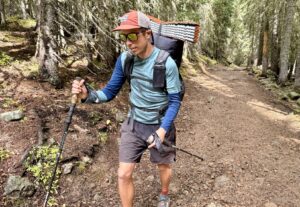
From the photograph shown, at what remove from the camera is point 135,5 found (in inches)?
399

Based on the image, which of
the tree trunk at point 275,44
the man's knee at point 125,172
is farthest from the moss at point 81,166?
the tree trunk at point 275,44

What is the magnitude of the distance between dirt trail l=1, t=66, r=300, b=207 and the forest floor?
0.05 ft

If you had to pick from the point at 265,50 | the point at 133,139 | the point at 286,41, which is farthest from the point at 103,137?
the point at 265,50

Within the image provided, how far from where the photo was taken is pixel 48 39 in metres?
7.90

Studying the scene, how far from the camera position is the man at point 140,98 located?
12.4ft

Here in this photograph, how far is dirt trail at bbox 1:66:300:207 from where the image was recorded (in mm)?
5645

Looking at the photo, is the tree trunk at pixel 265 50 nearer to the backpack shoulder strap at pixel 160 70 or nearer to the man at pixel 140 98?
the man at pixel 140 98

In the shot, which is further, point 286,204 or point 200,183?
point 200,183

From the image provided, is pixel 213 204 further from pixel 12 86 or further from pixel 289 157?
pixel 12 86

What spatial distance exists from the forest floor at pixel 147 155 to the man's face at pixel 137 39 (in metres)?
2.78

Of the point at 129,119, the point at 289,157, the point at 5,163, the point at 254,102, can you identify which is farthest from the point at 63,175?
the point at 254,102

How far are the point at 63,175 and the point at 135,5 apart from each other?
6126 millimetres

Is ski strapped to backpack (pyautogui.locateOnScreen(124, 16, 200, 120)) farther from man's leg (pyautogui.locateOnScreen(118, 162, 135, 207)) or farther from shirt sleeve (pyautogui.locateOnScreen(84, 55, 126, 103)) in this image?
man's leg (pyautogui.locateOnScreen(118, 162, 135, 207))

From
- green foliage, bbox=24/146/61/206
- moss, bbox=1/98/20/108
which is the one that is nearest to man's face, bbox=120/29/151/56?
green foliage, bbox=24/146/61/206
